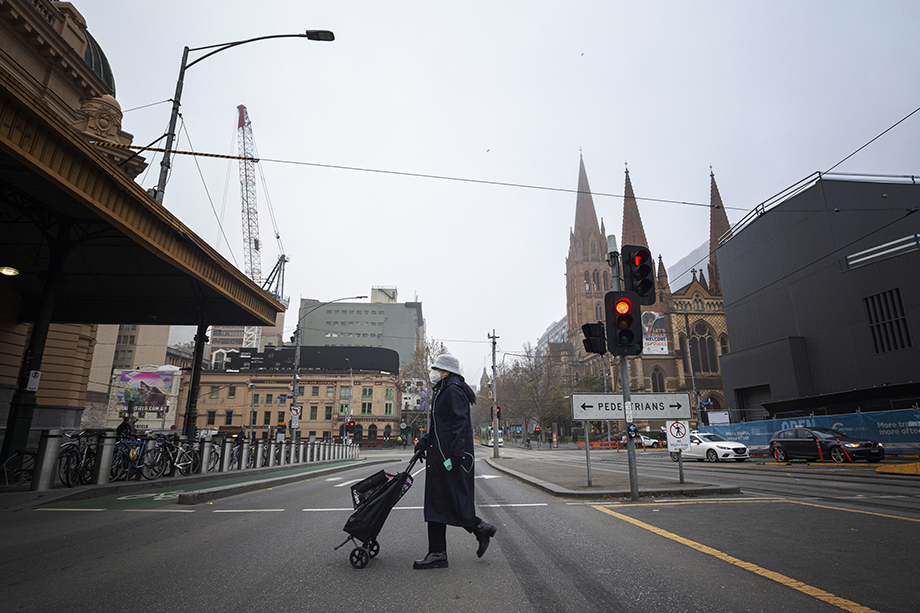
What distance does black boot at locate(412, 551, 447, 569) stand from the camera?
385 centimetres

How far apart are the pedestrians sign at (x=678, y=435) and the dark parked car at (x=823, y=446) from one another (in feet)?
34.1

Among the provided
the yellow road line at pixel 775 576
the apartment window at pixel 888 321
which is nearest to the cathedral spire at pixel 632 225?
the apartment window at pixel 888 321

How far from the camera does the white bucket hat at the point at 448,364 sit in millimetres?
4586

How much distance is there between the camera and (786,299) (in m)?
34.9

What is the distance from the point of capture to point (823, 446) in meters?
17.4

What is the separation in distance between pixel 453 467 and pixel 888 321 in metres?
33.2

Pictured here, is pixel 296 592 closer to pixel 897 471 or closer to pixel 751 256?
pixel 897 471

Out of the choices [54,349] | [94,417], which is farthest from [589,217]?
[54,349]

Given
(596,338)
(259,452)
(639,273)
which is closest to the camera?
(639,273)

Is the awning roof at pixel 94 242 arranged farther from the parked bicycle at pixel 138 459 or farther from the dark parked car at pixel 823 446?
the dark parked car at pixel 823 446

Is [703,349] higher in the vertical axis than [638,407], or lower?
higher

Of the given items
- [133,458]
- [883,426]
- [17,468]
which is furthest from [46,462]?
[883,426]

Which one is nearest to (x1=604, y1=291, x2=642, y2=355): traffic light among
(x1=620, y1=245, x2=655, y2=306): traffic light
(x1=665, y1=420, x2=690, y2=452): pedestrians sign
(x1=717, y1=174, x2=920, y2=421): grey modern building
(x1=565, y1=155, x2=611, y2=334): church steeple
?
(x1=620, y1=245, x2=655, y2=306): traffic light

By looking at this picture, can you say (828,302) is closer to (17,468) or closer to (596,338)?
(596,338)
